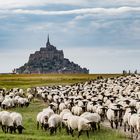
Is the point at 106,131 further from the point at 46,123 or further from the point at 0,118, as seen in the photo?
the point at 0,118

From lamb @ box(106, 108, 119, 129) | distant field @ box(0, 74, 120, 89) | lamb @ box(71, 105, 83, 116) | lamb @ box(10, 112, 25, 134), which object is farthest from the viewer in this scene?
distant field @ box(0, 74, 120, 89)

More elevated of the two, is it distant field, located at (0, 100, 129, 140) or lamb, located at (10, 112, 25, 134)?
lamb, located at (10, 112, 25, 134)

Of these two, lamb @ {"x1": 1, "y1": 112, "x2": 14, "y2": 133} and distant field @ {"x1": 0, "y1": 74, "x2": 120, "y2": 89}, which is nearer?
lamb @ {"x1": 1, "y1": 112, "x2": 14, "y2": 133}

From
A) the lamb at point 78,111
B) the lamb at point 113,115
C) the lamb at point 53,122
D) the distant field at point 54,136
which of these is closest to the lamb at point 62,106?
the lamb at point 78,111

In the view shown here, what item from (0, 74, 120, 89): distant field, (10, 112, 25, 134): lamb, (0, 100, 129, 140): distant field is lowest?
(0, 100, 129, 140): distant field

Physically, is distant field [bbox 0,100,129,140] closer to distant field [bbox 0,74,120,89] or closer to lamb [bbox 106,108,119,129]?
lamb [bbox 106,108,119,129]

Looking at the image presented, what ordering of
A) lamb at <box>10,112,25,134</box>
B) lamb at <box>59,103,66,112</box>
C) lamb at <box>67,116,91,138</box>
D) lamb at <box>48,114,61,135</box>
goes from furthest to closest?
lamb at <box>59,103,66,112</box> → lamb at <box>10,112,25,134</box> → lamb at <box>48,114,61,135</box> → lamb at <box>67,116,91,138</box>

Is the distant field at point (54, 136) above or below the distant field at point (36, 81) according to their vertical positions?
below

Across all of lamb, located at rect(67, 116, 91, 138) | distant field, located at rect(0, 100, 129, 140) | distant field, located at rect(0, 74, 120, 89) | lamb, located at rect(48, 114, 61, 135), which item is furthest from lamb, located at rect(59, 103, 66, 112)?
distant field, located at rect(0, 74, 120, 89)

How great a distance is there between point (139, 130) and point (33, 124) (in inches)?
325

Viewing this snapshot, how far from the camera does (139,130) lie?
23875mm

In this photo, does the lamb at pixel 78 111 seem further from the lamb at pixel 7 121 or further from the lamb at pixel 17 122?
the lamb at pixel 7 121

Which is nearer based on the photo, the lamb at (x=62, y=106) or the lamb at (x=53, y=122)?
the lamb at (x=53, y=122)

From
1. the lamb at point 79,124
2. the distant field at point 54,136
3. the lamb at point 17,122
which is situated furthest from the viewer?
the lamb at point 17,122
